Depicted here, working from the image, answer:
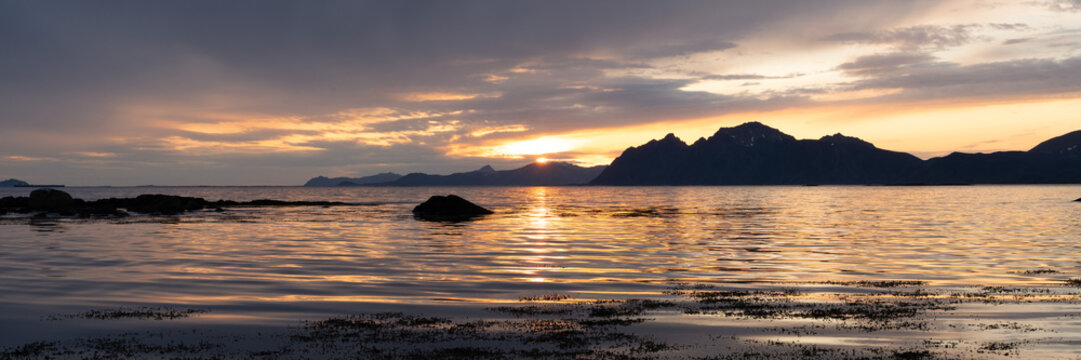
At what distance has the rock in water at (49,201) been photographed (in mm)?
88562

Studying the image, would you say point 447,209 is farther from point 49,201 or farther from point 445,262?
point 49,201

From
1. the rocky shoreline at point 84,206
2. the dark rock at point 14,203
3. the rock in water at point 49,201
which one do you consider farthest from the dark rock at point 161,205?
the dark rock at point 14,203

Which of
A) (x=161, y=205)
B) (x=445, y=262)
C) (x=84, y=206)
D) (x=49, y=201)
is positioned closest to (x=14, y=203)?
(x=49, y=201)

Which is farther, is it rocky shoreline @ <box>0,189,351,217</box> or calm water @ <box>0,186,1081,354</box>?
rocky shoreline @ <box>0,189,351,217</box>

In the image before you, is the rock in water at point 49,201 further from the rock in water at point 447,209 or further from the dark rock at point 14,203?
the rock in water at point 447,209

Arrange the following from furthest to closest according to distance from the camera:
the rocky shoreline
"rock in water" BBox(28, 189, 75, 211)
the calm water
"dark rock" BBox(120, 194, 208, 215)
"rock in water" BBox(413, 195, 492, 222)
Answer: "dark rock" BBox(120, 194, 208, 215) < "rock in water" BBox(28, 189, 75, 211) < the rocky shoreline < "rock in water" BBox(413, 195, 492, 222) < the calm water

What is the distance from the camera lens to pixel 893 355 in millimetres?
13422

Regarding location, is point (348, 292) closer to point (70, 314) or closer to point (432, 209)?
point (70, 314)

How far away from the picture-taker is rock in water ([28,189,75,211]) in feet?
291

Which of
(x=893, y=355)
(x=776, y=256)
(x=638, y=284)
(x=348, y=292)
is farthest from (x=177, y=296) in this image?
(x=776, y=256)

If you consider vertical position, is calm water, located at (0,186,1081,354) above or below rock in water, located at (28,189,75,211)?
below

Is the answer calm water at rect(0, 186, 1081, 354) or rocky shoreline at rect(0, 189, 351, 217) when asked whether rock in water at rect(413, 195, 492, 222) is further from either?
rocky shoreline at rect(0, 189, 351, 217)

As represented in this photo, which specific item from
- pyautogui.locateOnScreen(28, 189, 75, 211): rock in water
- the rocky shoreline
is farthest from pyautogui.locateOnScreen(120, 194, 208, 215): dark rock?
pyautogui.locateOnScreen(28, 189, 75, 211): rock in water

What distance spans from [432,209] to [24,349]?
222ft
